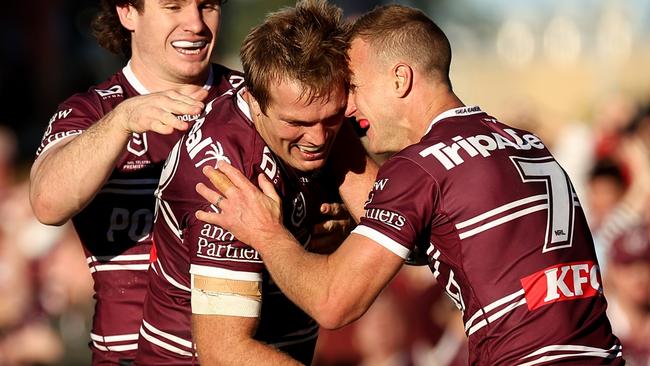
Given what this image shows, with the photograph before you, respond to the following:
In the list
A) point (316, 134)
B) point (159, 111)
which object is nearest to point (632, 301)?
point (316, 134)

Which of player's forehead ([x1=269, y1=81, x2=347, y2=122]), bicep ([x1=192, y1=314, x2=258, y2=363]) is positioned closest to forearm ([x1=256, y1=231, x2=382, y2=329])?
bicep ([x1=192, y1=314, x2=258, y2=363])

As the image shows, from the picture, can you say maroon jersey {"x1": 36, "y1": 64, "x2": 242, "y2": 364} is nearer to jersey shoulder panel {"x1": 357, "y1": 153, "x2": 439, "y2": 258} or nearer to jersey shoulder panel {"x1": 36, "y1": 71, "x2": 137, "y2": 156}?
jersey shoulder panel {"x1": 36, "y1": 71, "x2": 137, "y2": 156}

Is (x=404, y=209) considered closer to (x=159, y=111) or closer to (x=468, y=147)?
(x=468, y=147)

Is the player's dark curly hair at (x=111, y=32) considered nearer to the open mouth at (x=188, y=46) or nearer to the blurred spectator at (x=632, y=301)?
the open mouth at (x=188, y=46)

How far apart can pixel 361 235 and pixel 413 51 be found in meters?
0.80

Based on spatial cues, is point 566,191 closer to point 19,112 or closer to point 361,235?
point 361,235

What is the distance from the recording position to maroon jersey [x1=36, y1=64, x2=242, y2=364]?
5.20m

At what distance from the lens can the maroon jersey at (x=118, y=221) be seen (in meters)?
5.20

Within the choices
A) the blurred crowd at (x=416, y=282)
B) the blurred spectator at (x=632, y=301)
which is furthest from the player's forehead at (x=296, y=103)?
the blurred spectator at (x=632, y=301)

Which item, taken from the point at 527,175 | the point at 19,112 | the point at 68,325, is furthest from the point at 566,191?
the point at 19,112

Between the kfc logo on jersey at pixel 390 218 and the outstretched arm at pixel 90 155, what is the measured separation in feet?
2.64

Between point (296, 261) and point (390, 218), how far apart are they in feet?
1.32

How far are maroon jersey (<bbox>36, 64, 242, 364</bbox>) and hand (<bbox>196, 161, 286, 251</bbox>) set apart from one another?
87cm

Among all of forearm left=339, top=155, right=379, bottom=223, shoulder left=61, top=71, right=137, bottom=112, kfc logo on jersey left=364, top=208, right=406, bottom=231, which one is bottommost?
forearm left=339, top=155, right=379, bottom=223
